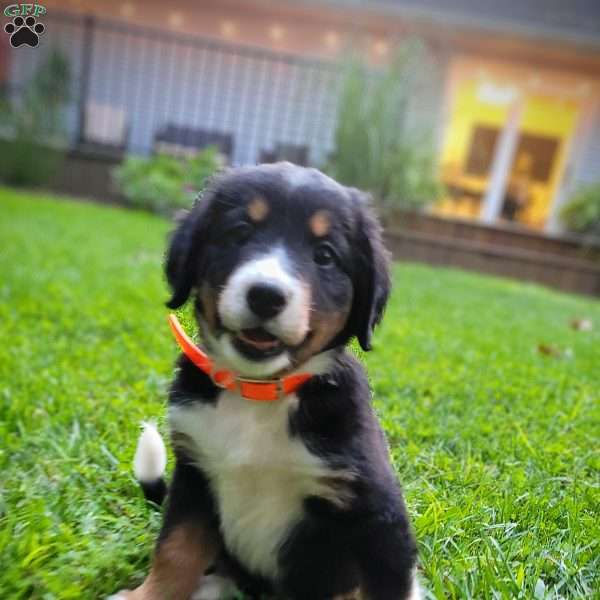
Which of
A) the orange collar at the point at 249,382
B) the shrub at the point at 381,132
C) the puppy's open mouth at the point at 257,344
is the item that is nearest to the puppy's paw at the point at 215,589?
the orange collar at the point at 249,382

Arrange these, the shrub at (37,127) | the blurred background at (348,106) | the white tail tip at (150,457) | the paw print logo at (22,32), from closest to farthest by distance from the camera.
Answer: the white tail tip at (150,457), the paw print logo at (22,32), the blurred background at (348,106), the shrub at (37,127)

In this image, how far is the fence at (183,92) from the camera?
11.7 meters

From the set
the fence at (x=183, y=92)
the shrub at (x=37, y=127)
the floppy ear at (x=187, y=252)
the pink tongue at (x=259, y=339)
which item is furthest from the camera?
the fence at (x=183, y=92)

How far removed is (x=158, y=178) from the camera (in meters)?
10.3

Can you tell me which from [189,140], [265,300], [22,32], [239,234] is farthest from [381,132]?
[265,300]

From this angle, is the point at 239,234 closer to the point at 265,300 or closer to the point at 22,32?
the point at 265,300

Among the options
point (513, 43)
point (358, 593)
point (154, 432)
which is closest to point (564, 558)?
point (358, 593)

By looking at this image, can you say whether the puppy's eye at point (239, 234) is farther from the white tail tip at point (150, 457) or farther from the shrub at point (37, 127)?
the shrub at point (37, 127)

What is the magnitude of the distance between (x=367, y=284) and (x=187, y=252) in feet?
1.62

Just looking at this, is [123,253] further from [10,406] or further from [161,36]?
[161,36]

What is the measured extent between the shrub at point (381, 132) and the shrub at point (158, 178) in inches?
86.3

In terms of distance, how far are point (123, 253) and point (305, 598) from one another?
559 cm

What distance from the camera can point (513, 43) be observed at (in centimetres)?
1262

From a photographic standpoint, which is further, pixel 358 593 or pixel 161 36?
pixel 161 36
